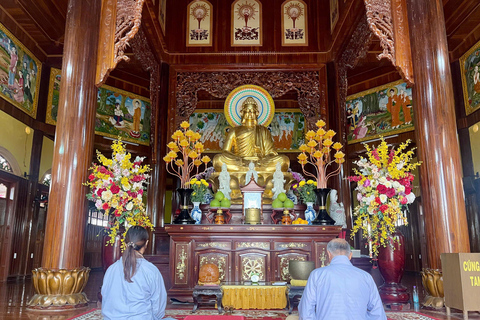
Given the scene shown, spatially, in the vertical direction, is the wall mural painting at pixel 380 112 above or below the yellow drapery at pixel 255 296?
above

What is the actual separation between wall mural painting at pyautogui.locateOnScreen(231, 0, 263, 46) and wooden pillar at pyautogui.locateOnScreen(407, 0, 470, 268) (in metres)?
3.60

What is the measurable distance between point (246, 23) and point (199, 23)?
846mm

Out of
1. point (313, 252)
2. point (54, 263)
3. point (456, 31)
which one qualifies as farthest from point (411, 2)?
point (54, 263)

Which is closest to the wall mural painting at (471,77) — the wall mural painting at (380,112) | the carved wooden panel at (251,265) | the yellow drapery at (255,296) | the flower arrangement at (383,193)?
the wall mural painting at (380,112)

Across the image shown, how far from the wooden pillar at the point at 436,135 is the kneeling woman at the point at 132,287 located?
2.52 metres

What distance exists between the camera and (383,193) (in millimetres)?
3883

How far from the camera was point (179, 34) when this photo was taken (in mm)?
7246

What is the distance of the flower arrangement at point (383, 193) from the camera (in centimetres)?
386

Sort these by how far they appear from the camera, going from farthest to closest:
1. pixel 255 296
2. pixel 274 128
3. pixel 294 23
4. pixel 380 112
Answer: pixel 274 128, pixel 380 112, pixel 294 23, pixel 255 296

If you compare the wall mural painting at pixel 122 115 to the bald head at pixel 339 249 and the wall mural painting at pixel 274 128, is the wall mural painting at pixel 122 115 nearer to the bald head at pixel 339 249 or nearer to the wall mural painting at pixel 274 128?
the wall mural painting at pixel 274 128

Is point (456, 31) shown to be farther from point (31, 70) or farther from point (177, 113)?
point (31, 70)

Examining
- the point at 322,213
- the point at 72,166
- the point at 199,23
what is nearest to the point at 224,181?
the point at 322,213

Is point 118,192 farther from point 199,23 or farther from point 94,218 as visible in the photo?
point 94,218

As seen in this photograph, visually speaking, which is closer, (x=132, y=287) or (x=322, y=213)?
(x=132, y=287)
